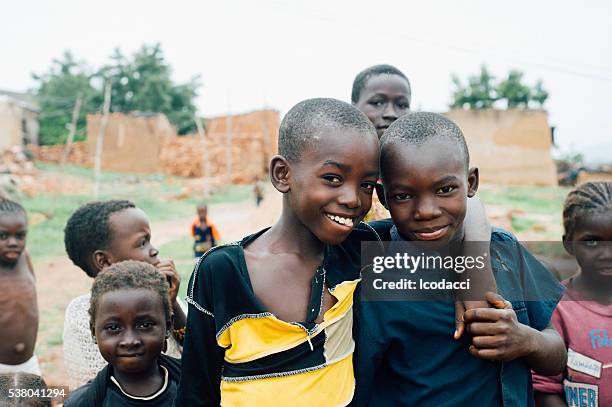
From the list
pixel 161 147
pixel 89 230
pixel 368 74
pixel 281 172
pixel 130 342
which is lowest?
pixel 130 342

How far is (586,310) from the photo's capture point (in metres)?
1.96

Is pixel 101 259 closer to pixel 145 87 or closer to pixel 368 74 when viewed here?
pixel 368 74

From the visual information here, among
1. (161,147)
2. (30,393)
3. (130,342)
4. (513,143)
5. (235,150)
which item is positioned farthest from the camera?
(161,147)

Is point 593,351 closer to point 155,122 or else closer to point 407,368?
point 407,368

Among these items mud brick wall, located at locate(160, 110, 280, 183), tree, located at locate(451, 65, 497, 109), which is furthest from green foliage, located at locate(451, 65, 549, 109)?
mud brick wall, located at locate(160, 110, 280, 183)

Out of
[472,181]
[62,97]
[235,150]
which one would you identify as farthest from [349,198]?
[62,97]

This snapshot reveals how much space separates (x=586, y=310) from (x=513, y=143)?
1879 cm

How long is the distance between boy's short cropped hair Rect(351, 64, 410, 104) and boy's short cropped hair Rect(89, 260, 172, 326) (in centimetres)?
135

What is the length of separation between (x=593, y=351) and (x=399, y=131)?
105 centimetres

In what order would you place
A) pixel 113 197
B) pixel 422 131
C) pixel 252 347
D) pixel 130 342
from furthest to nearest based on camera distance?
pixel 113 197 → pixel 130 342 → pixel 422 131 → pixel 252 347

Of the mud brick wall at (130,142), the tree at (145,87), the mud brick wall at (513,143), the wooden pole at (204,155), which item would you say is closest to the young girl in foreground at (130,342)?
the wooden pole at (204,155)

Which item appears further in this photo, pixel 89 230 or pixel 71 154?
pixel 71 154

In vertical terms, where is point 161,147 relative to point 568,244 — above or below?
above

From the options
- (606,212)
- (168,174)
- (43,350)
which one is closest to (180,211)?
(168,174)
